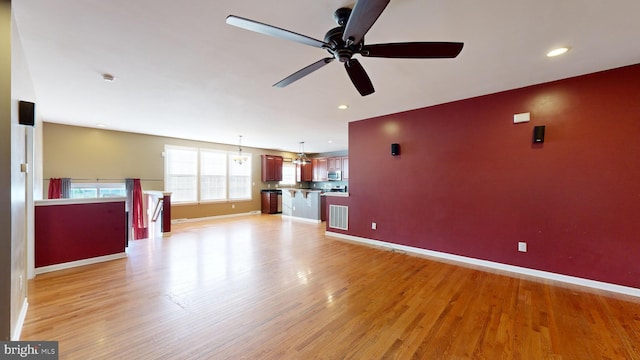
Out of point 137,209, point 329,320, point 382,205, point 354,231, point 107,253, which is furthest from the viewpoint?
point 137,209

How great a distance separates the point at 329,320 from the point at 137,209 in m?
6.35

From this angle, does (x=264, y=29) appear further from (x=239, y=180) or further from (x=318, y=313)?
(x=239, y=180)

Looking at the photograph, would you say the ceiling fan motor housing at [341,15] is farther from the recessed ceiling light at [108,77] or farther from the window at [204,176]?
the window at [204,176]

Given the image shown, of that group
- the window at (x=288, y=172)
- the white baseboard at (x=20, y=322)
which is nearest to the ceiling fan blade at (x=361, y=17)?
the white baseboard at (x=20, y=322)

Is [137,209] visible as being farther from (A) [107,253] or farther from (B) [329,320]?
(B) [329,320]

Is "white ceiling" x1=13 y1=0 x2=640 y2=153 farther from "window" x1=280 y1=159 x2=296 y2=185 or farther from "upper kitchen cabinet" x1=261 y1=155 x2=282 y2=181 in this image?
"window" x1=280 y1=159 x2=296 y2=185

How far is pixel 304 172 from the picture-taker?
10.5 metres

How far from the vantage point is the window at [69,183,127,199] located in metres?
5.74

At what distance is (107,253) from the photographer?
12.8 feet

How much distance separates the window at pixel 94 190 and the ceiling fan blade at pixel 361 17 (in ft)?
21.1

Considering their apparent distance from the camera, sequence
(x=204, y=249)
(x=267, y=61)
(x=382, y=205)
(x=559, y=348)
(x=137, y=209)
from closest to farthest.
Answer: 1. (x=559, y=348)
2. (x=267, y=61)
3. (x=204, y=249)
4. (x=382, y=205)
5. (x=137, y=209)

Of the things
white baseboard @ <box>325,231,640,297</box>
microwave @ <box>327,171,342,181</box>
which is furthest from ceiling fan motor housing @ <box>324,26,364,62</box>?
microwave @ <box>327,171,342,181</box>

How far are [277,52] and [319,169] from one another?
7.93 m

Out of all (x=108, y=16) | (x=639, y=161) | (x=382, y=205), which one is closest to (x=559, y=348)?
(x=639, y=161)
